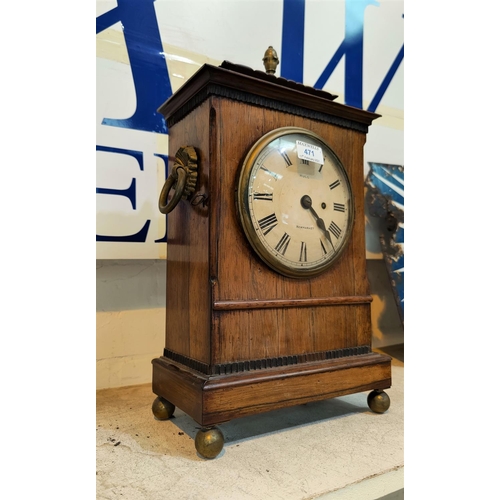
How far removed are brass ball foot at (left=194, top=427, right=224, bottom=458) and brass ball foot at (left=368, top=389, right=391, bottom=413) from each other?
46cm

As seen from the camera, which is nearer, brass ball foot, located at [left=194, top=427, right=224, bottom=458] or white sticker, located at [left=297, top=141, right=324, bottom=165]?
brass ball foot, located at [left=194, top=427, right=224, bottom=458]

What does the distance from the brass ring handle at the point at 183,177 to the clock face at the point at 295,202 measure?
0.12 metres

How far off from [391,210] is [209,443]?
1.28 m

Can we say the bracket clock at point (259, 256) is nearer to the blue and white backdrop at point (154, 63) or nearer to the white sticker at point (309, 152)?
the white sticker at point (309, 152)

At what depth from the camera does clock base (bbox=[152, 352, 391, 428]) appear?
0.83 meters

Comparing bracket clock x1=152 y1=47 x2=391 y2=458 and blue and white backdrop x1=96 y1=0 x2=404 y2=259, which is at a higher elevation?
blue and white backdrop x1=96 y1=0 x2=404 y2=259

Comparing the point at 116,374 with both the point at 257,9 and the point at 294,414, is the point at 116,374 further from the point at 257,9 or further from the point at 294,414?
the point at 257,9

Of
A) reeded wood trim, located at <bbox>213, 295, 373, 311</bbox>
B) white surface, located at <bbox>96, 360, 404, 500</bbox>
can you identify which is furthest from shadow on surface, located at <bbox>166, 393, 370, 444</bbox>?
reeded wood trim, located at <bbox>213, 295, 373, 311</bbox>

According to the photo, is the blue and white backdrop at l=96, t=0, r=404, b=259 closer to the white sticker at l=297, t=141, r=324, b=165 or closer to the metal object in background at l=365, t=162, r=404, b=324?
the metal object in background at l=365, t=162, r=404, b=324

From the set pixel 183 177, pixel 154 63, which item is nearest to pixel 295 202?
pixel 183 177

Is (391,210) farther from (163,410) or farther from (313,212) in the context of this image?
(163,410)

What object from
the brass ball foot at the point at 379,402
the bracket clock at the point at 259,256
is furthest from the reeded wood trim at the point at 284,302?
the brass ball foot at the point at 379,402

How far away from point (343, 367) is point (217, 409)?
0.35m

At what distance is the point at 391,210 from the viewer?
175 cm
